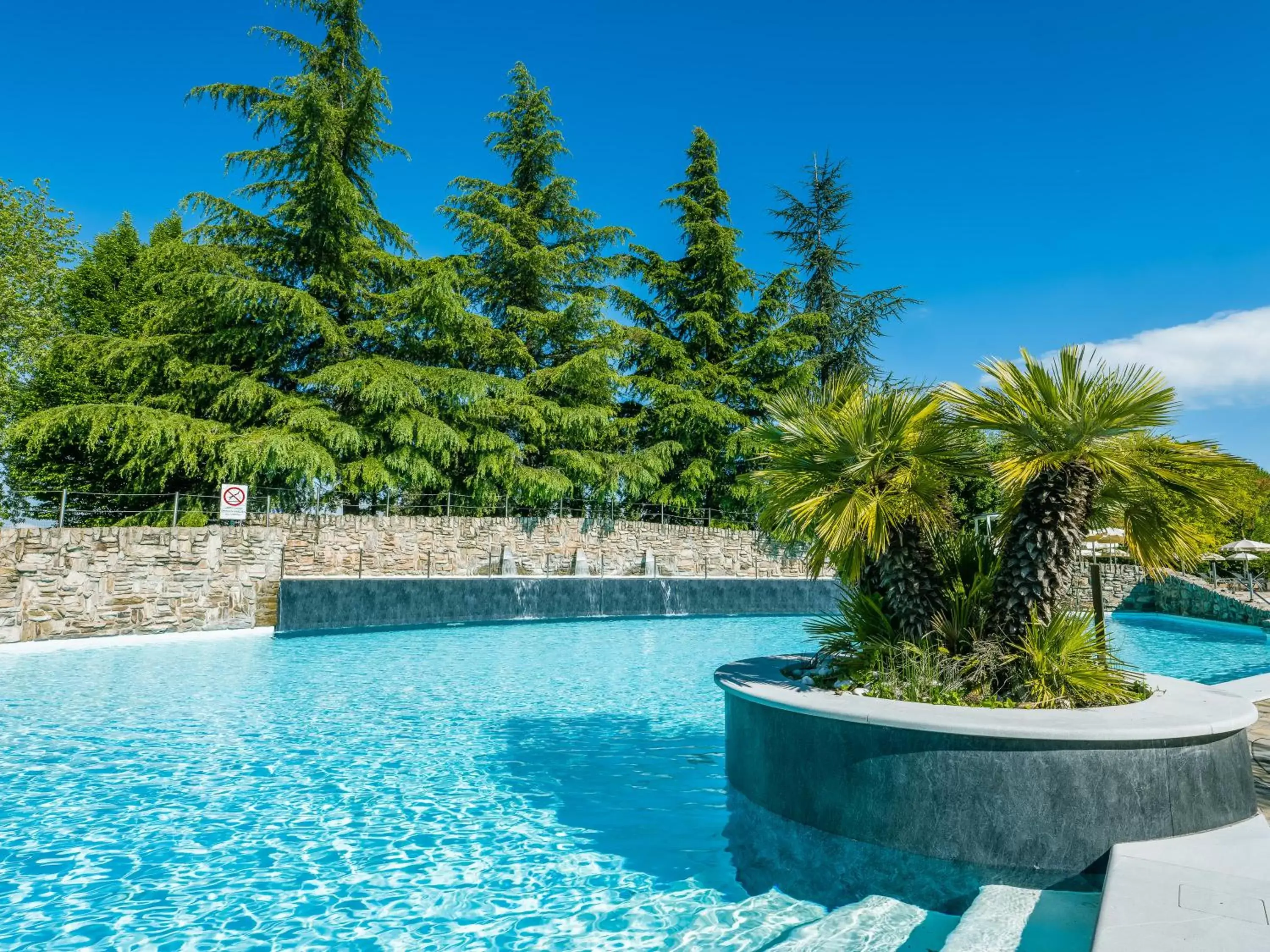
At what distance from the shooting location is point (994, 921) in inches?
135

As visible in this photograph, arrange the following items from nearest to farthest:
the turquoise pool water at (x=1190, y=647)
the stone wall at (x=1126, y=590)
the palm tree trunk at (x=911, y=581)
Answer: the palm tree trunk at (x=911, y=581) < the turquoise pool water at (x=1190, y=647) < the stone wall at (x=1126, y=590)

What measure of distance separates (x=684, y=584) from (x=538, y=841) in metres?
15.2

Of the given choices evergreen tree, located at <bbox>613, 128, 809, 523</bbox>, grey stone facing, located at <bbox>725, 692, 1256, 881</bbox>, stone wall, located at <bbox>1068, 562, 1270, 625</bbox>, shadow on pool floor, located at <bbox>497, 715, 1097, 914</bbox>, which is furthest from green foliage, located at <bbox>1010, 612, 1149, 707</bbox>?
evergreen tree, located at <bbox>613, 128, 809, 523</bbox>

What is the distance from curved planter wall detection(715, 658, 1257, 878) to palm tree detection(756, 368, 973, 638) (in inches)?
46.6

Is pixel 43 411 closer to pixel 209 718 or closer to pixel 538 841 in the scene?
pixel 209 718

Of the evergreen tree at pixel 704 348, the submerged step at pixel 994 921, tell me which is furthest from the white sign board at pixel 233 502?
the submerged step at pixel 994 921

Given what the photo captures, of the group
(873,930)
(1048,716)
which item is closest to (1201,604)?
(1048,716)

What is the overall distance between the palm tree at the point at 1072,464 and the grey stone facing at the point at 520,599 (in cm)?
1230

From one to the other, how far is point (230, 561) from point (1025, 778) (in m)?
15.3

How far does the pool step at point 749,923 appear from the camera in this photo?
3.57 metres

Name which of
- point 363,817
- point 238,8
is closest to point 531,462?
point 238,8

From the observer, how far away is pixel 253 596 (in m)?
15.3

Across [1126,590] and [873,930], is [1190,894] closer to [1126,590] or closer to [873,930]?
[873,930]

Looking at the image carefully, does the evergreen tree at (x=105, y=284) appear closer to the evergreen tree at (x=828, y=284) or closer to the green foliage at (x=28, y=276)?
the green foliage at (x=28, y=276)
